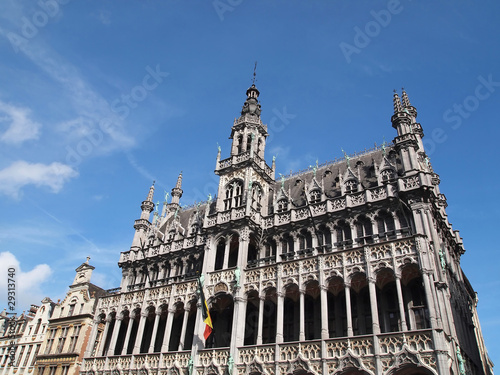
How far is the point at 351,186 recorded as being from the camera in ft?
121

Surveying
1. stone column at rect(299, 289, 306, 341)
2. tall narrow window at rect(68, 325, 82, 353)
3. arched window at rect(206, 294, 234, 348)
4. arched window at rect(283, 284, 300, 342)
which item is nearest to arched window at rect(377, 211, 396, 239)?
stone column at rect(299, 289, 306, 341)

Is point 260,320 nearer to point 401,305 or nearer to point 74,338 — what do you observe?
point 401,305

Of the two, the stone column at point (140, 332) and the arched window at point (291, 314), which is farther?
the stone column at point (140, 332)

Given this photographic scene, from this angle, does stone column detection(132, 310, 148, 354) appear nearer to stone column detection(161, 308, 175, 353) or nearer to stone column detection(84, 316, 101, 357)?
stone column detection(161, 308, 175, 353)

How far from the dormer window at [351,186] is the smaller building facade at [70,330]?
32.4m

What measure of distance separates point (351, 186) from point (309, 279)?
9.82 m

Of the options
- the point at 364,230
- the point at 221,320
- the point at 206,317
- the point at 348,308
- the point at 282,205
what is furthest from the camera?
the point at 282,205

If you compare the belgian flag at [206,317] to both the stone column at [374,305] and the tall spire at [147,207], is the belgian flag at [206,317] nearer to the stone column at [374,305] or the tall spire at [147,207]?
the stone column at [374,305]

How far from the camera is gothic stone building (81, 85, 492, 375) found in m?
27.2

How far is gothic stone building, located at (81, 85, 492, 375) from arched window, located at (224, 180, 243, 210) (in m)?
0.14

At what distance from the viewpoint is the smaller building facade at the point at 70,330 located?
154ft

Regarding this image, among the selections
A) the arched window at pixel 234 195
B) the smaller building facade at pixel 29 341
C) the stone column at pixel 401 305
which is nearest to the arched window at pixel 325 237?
the stone column at pixel 401 305

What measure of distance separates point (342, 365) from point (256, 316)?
1007cm

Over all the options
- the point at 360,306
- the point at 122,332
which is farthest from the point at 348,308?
the point at 122,332
